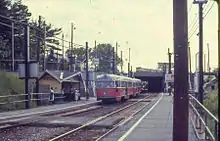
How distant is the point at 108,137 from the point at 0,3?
4701cm

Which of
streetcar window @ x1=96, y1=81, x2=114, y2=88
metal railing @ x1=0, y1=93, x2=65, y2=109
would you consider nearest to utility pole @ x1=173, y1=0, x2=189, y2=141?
metal railing @ x1=0, y1=93, x2=65, y2=109

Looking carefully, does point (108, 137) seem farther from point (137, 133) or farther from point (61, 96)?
point (61, 96)

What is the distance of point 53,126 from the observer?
76.1 ft

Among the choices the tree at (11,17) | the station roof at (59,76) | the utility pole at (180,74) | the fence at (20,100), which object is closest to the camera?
the utility pole at (180,74)

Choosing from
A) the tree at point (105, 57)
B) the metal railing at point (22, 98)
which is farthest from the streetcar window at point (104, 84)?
the tree at point (105, 57)

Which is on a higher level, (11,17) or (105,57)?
(11,17)

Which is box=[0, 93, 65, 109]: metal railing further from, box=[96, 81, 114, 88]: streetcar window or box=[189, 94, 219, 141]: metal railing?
box=[189, 94, 219, 141]: metal railing

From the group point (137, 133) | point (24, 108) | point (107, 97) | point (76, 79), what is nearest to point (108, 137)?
point (137, 133)

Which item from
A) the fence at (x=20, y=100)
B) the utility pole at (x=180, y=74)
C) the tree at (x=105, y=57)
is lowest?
the fence at (x=20, y=100)

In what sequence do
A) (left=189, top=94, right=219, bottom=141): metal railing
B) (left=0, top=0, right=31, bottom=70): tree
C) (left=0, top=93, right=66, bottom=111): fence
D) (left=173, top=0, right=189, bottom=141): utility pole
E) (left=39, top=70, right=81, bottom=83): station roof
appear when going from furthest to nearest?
(left=0, top=0, right=31, bottom=70): tree < (left=39, top=70, right=81, bottom=83): station roof < (left=0, top=93, right=66, bottom=111): fence < (left=173, top=0, right=189, bottom=141): utility pole < (left=189, top=94, right=219, bottom=141): metal railing

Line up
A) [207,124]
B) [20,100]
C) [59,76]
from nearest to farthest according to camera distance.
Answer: [207,124] < [20,100] < [59,76]

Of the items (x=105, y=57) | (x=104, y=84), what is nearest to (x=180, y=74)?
(x=104, y=84)

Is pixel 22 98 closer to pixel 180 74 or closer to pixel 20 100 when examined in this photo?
pixel 20 100

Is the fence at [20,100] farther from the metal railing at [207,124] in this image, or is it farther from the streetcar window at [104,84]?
the metal railing at [207,124]
